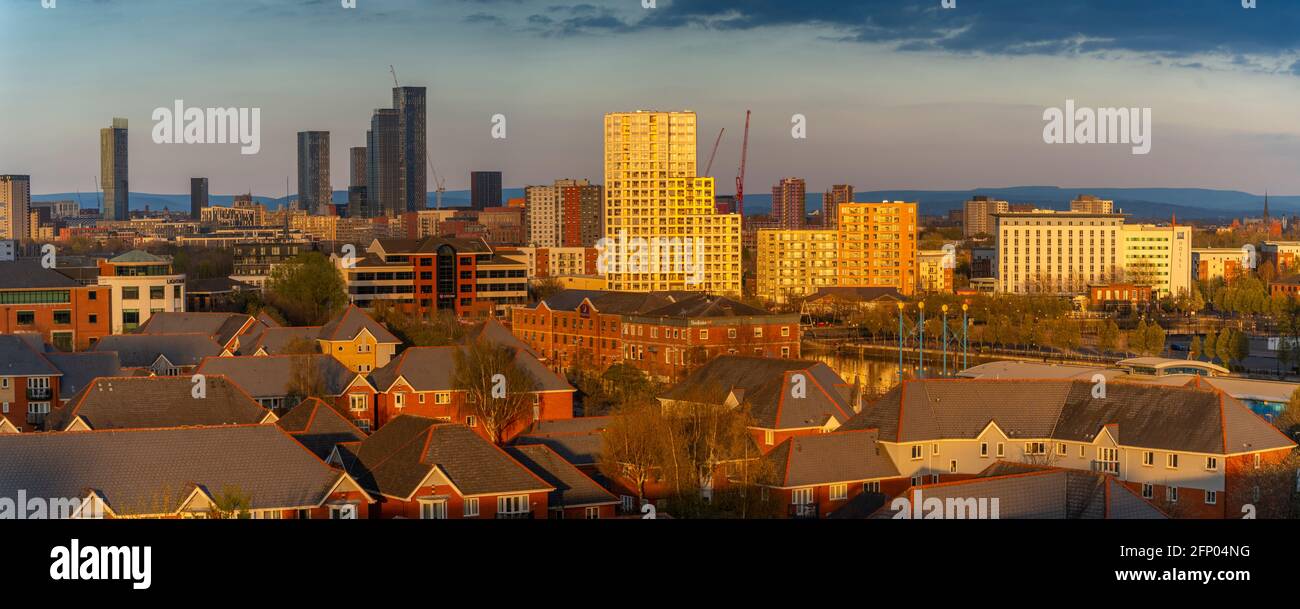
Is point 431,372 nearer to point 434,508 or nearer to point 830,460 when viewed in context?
A: point 830,460

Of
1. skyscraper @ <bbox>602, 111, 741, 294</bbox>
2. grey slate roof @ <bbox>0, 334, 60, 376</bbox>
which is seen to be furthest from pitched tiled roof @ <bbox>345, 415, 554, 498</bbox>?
skyscraper @ <bbox>602, 111, 741, 294</bbox>

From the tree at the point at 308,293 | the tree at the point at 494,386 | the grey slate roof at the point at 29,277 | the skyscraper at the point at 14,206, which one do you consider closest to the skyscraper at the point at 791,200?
the skyscraper at the point at 14,206

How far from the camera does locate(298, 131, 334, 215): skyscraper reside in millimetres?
83938

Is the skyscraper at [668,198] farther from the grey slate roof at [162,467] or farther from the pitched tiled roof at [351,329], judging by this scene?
the grey slate roof at [162,467]

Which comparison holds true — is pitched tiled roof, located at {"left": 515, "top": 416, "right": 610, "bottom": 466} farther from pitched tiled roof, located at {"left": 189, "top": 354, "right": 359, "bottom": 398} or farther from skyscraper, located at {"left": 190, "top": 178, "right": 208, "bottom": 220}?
skyscraper, located at {"left": 190, "top": 178, "right": 208, "bottom": 220}

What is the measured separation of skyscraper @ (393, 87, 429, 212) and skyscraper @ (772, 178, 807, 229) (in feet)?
67.3

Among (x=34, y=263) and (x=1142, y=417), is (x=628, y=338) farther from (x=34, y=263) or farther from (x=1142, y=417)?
(x=1142, y=417)

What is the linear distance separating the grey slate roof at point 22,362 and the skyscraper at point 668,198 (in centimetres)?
2988

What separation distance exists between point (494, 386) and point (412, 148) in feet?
243
